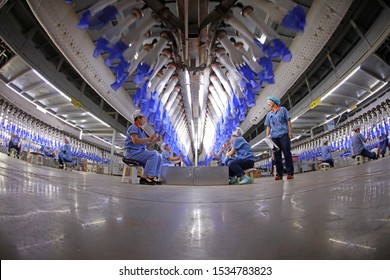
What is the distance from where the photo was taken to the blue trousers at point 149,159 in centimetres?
318

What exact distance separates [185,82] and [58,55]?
8.78ft

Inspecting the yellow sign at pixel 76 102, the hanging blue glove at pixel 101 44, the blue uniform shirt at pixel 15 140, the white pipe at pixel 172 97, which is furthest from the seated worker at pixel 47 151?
the hanging blue glove at pixel 101 44

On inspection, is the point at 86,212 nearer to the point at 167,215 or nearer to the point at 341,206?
the point at 167,215

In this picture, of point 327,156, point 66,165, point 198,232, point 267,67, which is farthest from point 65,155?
point 327,156

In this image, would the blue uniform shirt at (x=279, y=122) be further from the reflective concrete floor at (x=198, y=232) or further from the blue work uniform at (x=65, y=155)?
the blue work uniform at (x=65, y=155)

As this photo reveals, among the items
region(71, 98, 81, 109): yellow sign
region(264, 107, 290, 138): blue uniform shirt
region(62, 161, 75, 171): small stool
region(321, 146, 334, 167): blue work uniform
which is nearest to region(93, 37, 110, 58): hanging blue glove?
region(264, 107, 290, 138): blue uniform shirt

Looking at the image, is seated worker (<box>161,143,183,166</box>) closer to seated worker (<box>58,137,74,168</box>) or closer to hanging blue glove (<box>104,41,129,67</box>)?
hanging blue glove (<box>104,41,129,67</box>)

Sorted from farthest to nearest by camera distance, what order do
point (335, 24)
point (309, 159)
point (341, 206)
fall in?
point (309, 159) → point (335, 24) → point (341, 206)

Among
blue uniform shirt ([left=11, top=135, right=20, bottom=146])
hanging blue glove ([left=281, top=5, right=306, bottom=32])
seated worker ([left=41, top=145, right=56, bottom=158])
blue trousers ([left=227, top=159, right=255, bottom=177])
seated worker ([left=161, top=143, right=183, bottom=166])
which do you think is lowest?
blue trousers ([left=227, top=159, right=255, bottom=177])

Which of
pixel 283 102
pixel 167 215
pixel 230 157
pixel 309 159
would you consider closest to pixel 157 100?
pixel 230 157

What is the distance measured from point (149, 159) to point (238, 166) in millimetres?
1429

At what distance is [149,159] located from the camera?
3244mm

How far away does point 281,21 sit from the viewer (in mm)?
1646

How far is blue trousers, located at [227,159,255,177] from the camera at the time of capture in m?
3.64
